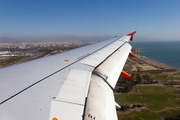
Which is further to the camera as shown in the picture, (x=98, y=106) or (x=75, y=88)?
(x=75, y=88)

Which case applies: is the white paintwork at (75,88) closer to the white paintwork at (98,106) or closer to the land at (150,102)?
the white paintwork at (98,106)

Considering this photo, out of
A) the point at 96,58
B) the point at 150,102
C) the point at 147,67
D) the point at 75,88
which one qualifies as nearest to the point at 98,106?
the point at 75,88

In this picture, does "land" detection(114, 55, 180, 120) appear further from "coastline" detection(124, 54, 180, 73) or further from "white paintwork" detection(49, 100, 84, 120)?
"white paintwork" detection(49, 100, 84, 120)

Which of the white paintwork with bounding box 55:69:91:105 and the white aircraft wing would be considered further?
the white paintwork with bounding box 55:69:91:105

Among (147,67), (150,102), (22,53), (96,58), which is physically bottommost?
(150,102)

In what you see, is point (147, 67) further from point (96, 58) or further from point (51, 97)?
point (51, 97)

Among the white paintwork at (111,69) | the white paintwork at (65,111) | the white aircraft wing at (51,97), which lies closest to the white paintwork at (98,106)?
the white aircraft wing at (51,97)

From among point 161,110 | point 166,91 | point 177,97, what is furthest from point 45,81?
point 166,91

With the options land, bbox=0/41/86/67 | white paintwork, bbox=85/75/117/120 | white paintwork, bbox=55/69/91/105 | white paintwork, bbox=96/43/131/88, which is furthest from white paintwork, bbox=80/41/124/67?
land, bbox=0/41/86/67

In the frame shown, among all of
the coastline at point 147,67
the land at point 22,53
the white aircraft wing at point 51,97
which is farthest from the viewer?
the land at point 22,53
